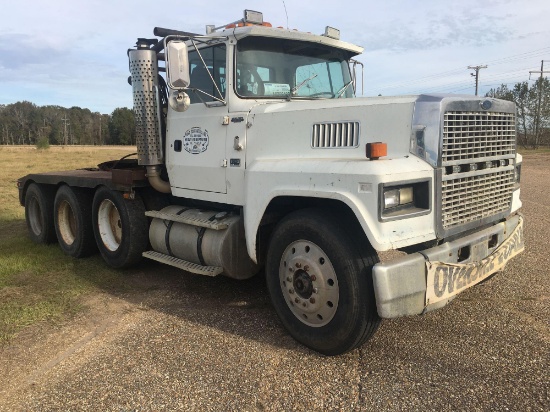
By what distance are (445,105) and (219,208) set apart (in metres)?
2.71

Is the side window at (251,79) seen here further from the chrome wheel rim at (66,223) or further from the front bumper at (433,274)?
the chrome wheel rim at (66,223)

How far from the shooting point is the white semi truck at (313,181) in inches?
130

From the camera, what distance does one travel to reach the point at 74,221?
709 centimetres

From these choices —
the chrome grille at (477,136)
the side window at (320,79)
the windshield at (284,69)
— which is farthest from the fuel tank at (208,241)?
the chrome grille at (477,136)

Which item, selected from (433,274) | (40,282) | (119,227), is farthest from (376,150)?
(40,282)

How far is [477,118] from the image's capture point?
12.0ft

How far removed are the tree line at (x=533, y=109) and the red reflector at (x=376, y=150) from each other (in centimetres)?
4894

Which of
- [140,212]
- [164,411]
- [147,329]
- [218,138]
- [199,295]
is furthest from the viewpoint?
[140,212]

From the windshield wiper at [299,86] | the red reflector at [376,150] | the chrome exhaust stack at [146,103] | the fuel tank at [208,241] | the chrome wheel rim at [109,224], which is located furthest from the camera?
the chrome wheel rim at [109,224]

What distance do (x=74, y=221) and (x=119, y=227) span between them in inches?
52.4

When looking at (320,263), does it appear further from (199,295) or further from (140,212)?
(140,212)

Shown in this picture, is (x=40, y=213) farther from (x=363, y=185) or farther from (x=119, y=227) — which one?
(x=363, y=185)

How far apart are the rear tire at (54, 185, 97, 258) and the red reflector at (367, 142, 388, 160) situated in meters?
→ 4.87

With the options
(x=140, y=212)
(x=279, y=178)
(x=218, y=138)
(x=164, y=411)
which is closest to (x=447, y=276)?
(x=279, y=178)
